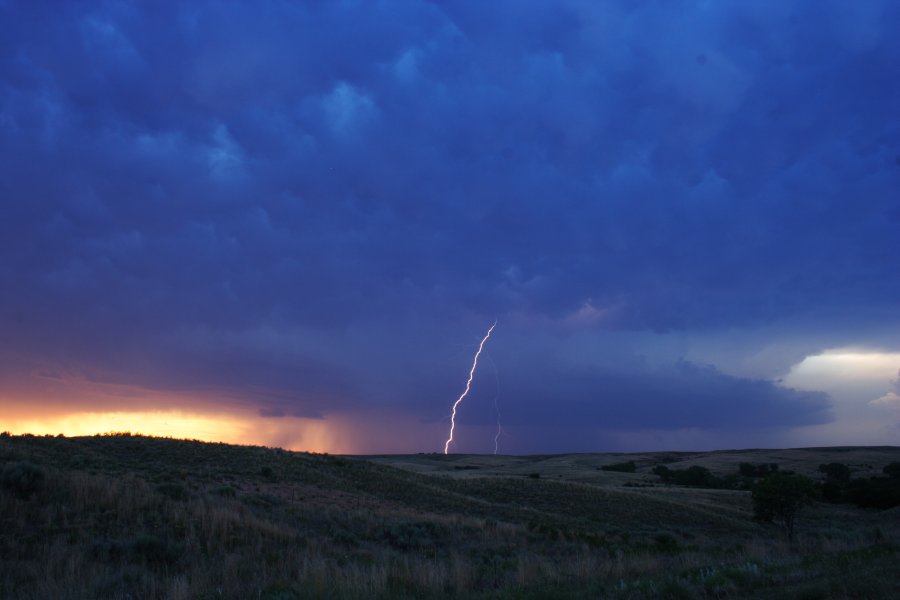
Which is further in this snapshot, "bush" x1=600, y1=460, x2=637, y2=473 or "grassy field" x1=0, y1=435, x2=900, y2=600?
"bush" x1=600, y1=460, x2=637, y2=473

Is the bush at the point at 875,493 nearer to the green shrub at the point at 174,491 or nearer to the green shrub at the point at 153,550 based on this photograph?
the green shrub at the point at 174,491

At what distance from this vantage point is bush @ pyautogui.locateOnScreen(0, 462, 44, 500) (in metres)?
16.6

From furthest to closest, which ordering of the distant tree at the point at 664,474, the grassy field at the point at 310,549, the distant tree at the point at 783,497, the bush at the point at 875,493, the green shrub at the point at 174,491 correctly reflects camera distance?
the distant tree at the point at 664,474, the bush at the point at 875,493, the distant tree at the point at 783,497, the green shrub at the point at 174,491, the grassy field at the point at 310,549

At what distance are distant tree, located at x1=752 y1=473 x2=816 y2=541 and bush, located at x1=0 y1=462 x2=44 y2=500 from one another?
38.9 metres

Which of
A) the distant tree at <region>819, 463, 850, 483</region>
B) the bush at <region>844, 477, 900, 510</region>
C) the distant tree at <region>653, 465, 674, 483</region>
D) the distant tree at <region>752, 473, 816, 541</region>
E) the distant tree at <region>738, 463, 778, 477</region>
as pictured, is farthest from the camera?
the distant tree at <region>738, 463, 778, 477</region>

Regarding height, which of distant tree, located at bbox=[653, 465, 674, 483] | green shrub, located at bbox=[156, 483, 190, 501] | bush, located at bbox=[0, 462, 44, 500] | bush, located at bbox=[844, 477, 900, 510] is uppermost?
bush, located at bbox=[0, 462, 44, 500]

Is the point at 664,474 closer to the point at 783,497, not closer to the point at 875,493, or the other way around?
the point at 875,493

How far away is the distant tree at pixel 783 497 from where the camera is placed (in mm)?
38156

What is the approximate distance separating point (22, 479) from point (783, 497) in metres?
40.2

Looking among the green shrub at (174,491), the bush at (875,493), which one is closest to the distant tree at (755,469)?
the bush at (875,493)

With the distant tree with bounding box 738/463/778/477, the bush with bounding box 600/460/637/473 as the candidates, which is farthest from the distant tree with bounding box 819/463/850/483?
the bush with bounding box 600/460/637/473

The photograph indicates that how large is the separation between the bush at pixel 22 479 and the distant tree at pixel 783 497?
38882 mm

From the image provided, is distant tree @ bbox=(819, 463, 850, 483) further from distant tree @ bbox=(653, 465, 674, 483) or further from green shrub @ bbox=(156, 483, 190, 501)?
green shrub @ bbox=(156, 483, 190, 501)

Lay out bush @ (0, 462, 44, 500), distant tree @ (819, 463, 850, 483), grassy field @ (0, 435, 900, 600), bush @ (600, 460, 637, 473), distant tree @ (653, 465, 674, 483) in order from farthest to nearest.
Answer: bush @ (600, 460, 637, 473)
distant tree @ (653, 465, 674, 483)
distant tree @ (819, 463, 850, 483)
bush @ (0, 462, 44, 500)
grassy field @ (0, 435, 900, 600)
